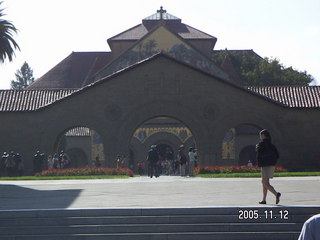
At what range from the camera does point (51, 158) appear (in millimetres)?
46625

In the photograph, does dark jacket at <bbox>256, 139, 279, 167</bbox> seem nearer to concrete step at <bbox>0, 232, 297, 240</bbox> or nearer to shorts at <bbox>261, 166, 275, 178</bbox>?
shorts at <bbox>261, 166, 275, 178</bbox>

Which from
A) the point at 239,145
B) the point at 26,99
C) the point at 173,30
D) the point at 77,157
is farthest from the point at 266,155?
the point at 173,30

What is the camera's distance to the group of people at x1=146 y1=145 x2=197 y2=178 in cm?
3856

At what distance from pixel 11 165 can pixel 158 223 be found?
102ft

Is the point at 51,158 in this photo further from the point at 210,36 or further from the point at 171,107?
the point at 210,36

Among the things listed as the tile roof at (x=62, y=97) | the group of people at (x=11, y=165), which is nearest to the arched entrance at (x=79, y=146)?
the tile roof at (x=62, y=97)

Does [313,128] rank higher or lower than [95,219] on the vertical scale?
higher

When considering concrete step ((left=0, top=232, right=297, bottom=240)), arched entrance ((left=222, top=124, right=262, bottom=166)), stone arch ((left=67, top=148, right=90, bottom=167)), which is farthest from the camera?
stone arch ((left=67, top=148, right=90, bottom=167))

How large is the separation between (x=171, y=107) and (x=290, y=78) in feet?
115

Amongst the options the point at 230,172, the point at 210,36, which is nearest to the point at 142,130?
the point at 210,36

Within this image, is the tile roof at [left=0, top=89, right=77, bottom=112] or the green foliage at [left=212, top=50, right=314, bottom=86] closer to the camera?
the tile roof at [left=0, top=89, right=77, bottom=112]

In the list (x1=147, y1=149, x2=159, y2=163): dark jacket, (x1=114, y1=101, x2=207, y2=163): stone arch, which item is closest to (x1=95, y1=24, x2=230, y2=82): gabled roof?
(x1=114, y1=101, x2=207, y2=163): stone arch

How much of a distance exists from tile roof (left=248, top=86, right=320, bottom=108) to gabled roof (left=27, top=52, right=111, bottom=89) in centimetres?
3153

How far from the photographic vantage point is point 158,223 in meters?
14.0
